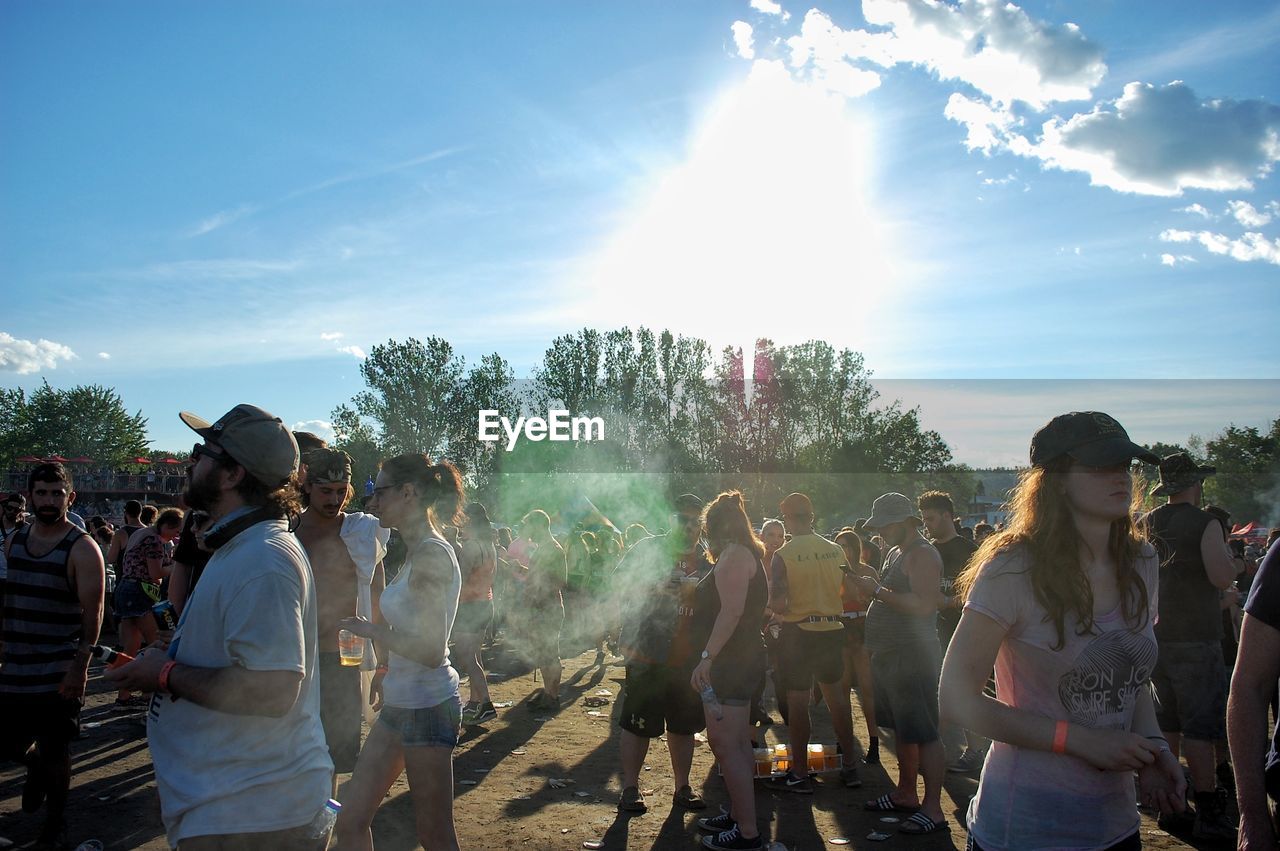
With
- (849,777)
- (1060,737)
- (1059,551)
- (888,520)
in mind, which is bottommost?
(849,777)

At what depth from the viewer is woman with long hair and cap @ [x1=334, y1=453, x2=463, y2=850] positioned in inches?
135

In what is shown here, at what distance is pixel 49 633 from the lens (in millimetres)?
4742

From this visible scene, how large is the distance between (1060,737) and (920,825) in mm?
3779

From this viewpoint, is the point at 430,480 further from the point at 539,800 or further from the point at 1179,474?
the point at 1179,474

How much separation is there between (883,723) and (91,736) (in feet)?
23.1

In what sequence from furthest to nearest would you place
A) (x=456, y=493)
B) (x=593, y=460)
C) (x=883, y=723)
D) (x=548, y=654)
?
(x=593, y=460)
(x=548, y=654)
(x=883, y=723)
(x=456, y=493)

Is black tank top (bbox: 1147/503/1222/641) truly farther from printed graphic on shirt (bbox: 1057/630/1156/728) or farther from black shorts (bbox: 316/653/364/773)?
black shorts (bbox: 316/653/364/773)

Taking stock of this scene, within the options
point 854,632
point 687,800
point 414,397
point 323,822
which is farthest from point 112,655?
point 414,397

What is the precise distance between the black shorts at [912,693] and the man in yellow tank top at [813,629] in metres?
0.88

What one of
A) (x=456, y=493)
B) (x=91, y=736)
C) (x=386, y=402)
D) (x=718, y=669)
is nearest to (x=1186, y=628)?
(x=718, y=669)

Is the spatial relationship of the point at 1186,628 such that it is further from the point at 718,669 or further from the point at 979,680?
the point at 979,680

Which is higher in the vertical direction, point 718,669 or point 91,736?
point 718,669

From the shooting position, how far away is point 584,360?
177 ft

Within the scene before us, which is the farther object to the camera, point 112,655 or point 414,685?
point 414,685
